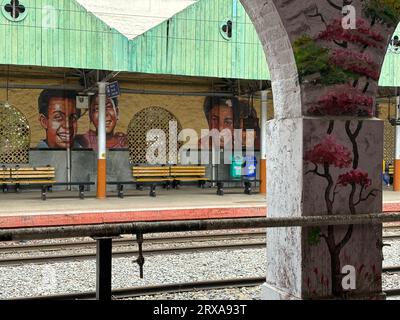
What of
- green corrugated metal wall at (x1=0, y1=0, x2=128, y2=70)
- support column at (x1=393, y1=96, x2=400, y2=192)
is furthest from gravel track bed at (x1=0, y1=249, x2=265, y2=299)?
support column at (x1=393, y1=96, x2=400, y2=192)

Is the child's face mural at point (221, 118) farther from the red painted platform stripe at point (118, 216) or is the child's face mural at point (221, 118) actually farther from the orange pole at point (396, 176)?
the red painted platform stripe at point (118, 216)

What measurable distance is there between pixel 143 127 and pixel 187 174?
2341 mm

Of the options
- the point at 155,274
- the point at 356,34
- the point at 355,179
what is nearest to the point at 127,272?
the point at 155,274

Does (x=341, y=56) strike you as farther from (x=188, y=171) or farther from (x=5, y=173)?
(x=188, y=171)

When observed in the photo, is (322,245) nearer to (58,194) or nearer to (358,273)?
(358,273)

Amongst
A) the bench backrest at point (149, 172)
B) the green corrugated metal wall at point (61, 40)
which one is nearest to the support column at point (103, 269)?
the green corrugated metal wall at point (61, 40)

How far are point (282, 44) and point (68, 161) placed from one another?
47.7 ft

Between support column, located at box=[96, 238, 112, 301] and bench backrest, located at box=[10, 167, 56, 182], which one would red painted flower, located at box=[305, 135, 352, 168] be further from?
bench backrest, located at box=[10, 167, 56, 182]

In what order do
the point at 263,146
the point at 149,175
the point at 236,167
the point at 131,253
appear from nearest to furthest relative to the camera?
1. the point at 131,253
2. the point at 149,175
3. the point at 263,146
4. the point at 236,167

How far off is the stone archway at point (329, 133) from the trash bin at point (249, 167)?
1545cm

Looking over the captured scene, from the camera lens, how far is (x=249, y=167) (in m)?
19.4

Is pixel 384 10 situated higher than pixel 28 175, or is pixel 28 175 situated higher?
pixel 384 10

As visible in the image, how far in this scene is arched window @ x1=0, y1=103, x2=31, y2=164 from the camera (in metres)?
16.6
